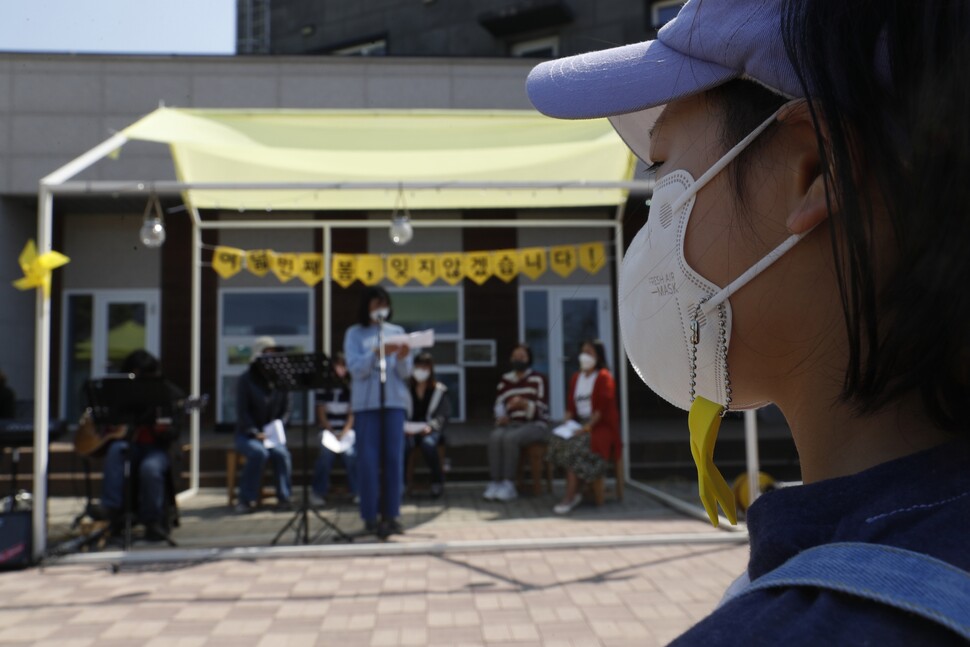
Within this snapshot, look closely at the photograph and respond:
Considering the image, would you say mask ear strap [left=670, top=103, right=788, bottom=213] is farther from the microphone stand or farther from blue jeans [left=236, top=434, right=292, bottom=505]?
blue jeans [left=236, top=434, right=292, bottom=505]

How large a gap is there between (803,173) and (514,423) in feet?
25.6

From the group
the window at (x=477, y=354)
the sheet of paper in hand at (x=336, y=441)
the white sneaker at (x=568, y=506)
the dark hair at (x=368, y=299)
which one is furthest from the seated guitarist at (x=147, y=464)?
the window at (x=477, y=354)

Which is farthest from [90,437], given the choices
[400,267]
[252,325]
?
[252,325]

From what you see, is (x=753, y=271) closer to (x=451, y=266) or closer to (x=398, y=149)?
(x=398, y=149)

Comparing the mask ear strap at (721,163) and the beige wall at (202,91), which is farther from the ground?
the beige wall at (202,91)

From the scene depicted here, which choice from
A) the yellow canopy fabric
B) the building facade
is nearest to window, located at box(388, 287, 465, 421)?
the building facade

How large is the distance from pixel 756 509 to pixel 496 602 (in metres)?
3.99

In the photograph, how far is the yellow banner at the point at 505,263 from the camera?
8.36 meters

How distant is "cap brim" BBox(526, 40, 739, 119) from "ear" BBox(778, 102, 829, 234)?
0.07m

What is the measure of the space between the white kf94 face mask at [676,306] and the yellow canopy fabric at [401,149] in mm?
5771

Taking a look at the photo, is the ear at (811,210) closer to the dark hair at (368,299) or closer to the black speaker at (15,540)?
the dark hair at (368,299)

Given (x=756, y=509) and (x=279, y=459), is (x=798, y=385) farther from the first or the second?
A: (x=279, y=459)

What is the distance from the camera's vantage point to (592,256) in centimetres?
796

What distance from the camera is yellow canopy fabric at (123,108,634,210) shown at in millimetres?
6676
